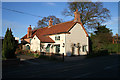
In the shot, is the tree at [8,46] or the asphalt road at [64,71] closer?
the asphalt road at [64,71]

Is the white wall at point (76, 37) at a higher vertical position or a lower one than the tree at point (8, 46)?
higher

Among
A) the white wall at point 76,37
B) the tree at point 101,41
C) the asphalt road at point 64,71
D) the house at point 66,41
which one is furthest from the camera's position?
the tree at point 101,41

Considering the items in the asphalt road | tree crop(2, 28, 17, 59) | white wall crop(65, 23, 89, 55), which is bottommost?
the asphalt road

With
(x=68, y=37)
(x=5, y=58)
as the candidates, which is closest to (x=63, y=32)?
(x=68, y=37)

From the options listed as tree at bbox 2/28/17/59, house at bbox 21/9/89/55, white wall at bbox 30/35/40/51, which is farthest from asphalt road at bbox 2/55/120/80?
white wall at bbox 30/35/40/51

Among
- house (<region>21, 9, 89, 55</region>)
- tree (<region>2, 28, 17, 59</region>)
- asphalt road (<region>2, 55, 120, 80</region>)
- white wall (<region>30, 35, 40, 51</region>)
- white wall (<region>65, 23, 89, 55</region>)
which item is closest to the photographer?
asphalt road (<region>2, 55, 120, 80</region>)

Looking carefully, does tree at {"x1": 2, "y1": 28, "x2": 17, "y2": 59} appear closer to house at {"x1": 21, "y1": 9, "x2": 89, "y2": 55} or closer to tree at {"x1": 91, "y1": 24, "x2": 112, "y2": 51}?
house at {"x1": 21, "y1": 9, "x2": 89, "y2": 55}

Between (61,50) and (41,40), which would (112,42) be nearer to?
(61,50)

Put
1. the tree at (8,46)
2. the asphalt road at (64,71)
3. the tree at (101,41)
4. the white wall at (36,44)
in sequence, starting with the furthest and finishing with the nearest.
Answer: the tree at (101,41) < the white wall at (36,44) < the tree at (8,46) < the asphalt road at (64,71)

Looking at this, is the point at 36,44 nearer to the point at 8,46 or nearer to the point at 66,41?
the point at 66,41

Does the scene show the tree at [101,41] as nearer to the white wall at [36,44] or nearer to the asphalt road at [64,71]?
the white wall at [36,44]

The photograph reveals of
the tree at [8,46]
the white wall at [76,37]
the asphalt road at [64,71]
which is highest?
the white wall at [76,37]

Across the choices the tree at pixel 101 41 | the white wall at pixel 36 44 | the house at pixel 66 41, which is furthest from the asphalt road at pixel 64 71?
the tree at pixel 101 41

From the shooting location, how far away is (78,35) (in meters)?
25.4
